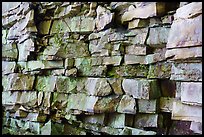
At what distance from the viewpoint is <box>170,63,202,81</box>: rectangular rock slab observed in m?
3.33

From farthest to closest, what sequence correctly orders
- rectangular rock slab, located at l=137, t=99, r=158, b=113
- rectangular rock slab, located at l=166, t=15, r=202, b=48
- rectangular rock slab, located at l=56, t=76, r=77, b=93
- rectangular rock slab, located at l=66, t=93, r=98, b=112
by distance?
rectangular rock slab, located at l=56, t=76, r=77, b=93, rectangular rock slab, located at l=66, t=93, r=98, b=112, rectangular rock slab, located at l=137, t=99, r=158, b=113, rectangular rock slab, located at l=166, t=15, r=202, b=48

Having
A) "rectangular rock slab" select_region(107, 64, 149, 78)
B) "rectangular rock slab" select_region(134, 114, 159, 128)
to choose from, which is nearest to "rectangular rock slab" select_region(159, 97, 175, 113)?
"rectangular rock slab" select_region(134, 114, 159, 128)

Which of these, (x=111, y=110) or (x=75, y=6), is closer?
(x=111, y=110)

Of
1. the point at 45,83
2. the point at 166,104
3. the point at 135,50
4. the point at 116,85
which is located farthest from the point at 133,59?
the point at 45,83

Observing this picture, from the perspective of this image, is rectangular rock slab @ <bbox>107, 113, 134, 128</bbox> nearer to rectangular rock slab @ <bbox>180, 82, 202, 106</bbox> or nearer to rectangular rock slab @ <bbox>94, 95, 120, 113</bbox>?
rectangular rock slab @ <bbox>94, 95, 120, 113</bbox>

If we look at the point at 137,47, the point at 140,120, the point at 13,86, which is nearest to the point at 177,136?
the point at 140,120

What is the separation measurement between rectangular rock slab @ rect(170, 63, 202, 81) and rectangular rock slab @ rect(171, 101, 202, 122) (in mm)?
299

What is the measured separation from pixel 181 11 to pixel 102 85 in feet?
4.79

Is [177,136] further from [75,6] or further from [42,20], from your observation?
[42,20]

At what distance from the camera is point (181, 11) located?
3.41m

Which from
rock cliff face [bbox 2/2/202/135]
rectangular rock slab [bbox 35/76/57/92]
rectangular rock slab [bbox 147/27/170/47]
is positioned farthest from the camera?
rectangular rock slab [bbox 35/76/57/92]

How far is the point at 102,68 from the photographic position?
4305mm

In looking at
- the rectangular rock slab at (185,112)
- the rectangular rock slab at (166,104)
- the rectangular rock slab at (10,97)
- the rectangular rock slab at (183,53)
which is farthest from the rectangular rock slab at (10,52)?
the rectangular rock slab at (185,112)

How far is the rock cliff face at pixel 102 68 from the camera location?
344cm
